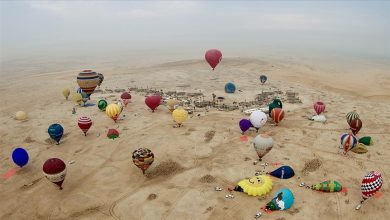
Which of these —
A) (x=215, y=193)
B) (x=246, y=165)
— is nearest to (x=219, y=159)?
(x=246, y=165)

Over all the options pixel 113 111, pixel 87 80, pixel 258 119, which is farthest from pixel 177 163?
pixel 87 80

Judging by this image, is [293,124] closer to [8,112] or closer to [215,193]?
[215,193]

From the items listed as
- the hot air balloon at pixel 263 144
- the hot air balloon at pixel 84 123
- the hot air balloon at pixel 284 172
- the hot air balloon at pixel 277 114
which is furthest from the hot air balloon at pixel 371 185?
the hot air balloon at pixel 84 123

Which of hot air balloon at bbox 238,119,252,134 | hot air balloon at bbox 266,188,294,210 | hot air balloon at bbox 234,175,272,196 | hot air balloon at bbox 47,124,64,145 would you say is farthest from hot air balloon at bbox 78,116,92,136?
hot air balloon at bbox 266,188,294,210

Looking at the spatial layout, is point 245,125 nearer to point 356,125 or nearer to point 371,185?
point 356,125

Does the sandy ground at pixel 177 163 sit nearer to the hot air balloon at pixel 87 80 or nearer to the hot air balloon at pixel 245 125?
the hot air balloon at pixel 245 125

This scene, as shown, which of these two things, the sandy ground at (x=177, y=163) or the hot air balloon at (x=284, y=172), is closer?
the sandy ground at (x=177, y=163)

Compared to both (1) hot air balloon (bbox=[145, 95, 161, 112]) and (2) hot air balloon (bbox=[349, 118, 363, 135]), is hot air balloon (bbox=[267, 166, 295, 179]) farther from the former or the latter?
(1) hot air balloon (bbox=[145, 95, 161, 112])
